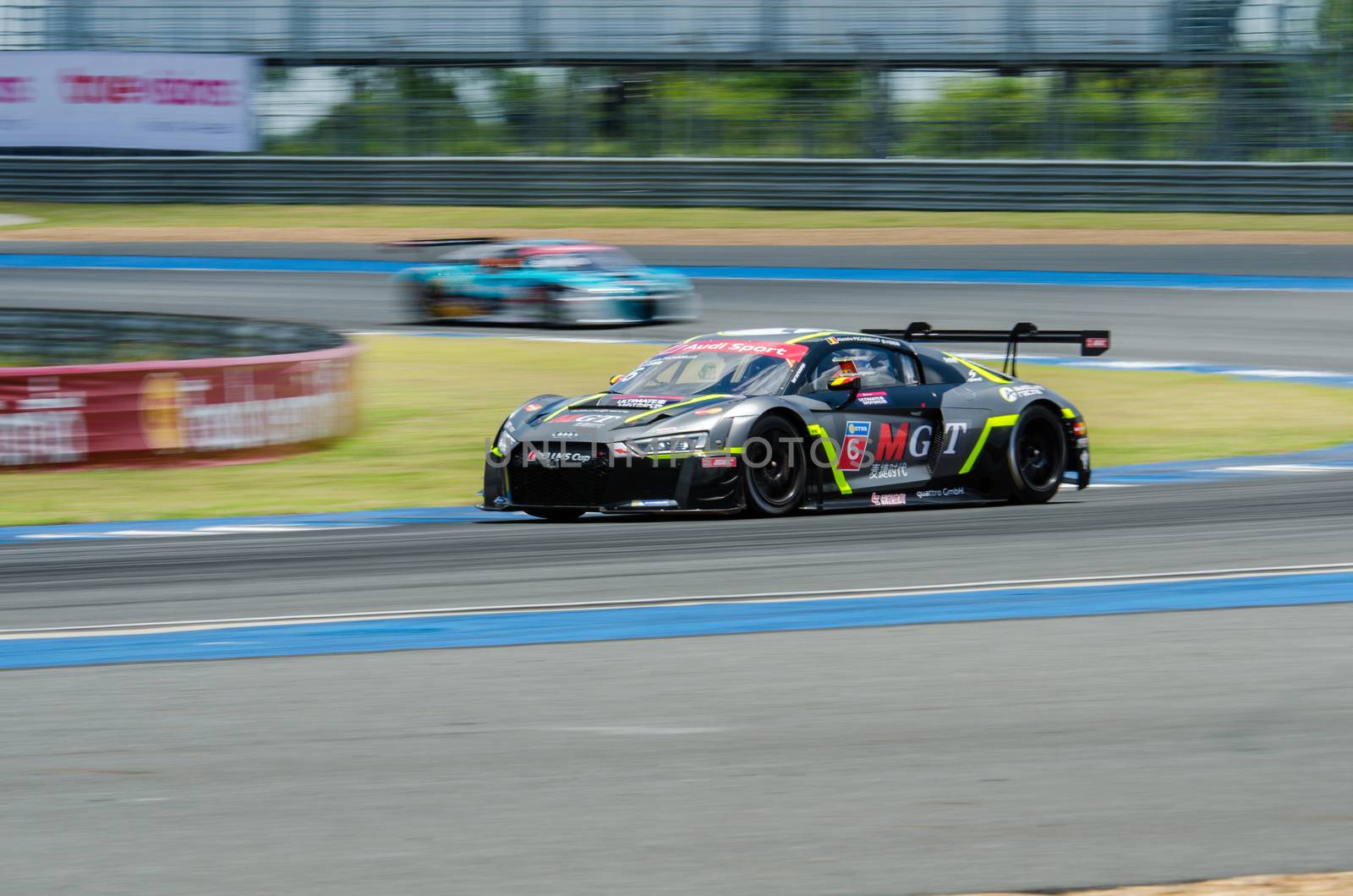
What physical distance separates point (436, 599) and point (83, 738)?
2442mm

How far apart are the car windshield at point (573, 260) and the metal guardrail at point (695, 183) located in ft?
32.6

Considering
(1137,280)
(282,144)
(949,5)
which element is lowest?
(1137,280)

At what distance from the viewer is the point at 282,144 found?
116 feet

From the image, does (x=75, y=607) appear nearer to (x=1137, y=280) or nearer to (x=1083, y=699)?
(x=1083, y=699)

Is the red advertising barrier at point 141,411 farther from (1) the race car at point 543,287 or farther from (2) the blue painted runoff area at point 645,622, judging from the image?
(1) the race car at point 543,287

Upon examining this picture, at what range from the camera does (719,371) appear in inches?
408

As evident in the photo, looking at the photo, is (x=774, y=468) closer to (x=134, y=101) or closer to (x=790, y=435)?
(x=790, y=435)

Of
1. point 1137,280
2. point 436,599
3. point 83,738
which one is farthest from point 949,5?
point 83,738

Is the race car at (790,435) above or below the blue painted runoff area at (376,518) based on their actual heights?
above

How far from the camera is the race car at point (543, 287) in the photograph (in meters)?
21.7

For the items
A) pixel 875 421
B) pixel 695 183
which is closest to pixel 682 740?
pixel 875 421

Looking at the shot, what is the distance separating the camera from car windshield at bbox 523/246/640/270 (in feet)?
72.1

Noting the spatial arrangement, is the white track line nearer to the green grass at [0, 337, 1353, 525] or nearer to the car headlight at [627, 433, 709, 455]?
the car headlight at [627, 433, 709, 455]

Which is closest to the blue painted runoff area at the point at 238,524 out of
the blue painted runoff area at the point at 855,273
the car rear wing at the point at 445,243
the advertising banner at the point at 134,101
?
the car rear wing at the point at 445,243
